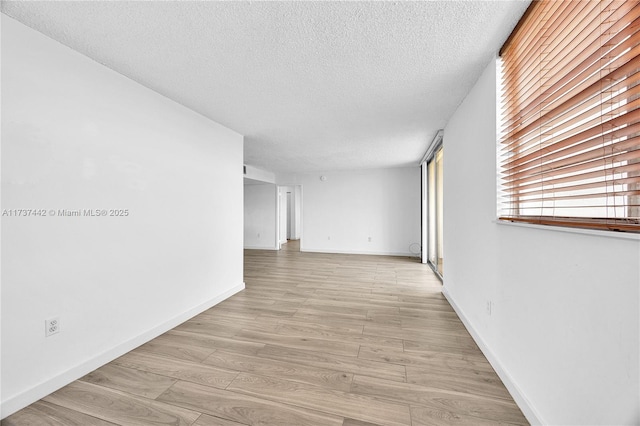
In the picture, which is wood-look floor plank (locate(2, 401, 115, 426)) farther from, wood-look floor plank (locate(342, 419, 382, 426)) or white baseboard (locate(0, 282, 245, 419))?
wood-look floor plank (locate(342, 419, 382, 426))

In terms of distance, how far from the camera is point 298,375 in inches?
68.4

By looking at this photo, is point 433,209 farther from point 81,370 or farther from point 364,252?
point 81,370

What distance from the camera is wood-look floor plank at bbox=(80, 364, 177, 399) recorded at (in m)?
1.60

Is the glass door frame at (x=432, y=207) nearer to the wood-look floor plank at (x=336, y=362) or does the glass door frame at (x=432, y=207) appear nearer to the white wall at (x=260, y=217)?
the wood-look floor plank at (x=336, y=362)

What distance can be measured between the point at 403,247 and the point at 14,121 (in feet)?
21.8

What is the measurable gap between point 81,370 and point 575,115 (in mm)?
3298

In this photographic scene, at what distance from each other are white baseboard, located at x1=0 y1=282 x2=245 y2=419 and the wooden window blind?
3.06 metres

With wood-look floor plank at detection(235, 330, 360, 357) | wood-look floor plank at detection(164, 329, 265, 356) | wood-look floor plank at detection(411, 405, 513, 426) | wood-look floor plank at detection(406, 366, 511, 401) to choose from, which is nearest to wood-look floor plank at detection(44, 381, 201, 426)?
wood-look floor plank at detection(164, 329, 265, 356)

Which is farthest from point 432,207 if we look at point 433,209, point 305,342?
point 305,342

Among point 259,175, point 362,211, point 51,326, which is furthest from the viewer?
point 362,211

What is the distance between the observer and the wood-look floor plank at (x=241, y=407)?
136cm

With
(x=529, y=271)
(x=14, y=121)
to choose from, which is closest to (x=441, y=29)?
(x=529, y=271)

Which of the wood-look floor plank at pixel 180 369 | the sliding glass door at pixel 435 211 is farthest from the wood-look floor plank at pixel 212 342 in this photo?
the sliding glass door at pixel 435 211

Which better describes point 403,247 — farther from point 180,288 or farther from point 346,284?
point 180,288
